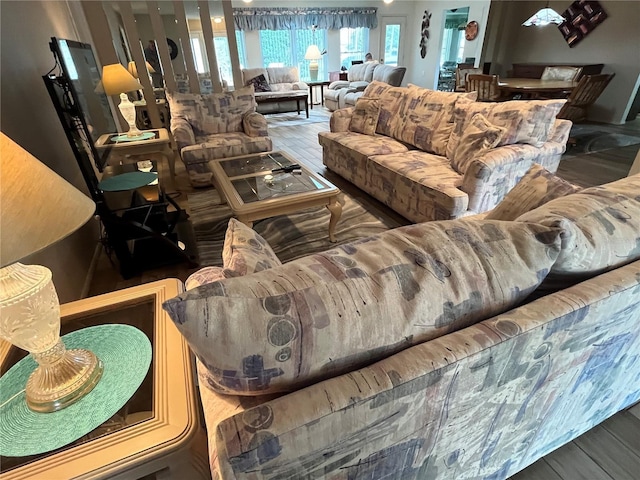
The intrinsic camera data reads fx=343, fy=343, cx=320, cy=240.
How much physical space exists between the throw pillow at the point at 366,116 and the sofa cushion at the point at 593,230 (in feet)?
9.09

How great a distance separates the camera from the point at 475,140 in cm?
240

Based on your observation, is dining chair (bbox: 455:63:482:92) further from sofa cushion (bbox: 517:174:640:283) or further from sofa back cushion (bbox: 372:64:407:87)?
sofa cushion (bbox: 517:174:640:283)

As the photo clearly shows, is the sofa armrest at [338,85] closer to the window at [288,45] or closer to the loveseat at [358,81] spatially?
the loveseat at [358,81]

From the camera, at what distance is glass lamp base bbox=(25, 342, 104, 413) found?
2.63 feet

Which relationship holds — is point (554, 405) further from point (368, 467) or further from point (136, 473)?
point (136, 473)

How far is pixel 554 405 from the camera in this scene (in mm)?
914

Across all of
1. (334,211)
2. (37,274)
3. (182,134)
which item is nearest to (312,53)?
(182,134)

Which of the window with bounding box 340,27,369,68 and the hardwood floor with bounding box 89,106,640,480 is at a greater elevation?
the window with bounding box 340,27,369,68

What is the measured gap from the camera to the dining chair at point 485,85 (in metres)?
4.71

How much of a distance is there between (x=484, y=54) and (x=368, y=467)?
28.6 ft

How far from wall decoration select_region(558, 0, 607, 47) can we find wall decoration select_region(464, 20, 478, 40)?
5.34ft

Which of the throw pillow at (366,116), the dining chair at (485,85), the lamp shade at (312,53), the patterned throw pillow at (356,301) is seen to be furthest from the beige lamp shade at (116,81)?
the lamp shade at (312,53)

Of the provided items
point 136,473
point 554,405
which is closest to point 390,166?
point 554,405

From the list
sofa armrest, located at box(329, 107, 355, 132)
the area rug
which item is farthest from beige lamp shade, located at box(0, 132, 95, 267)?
sofa armrest, located at box(329, 107, 355, 132)
